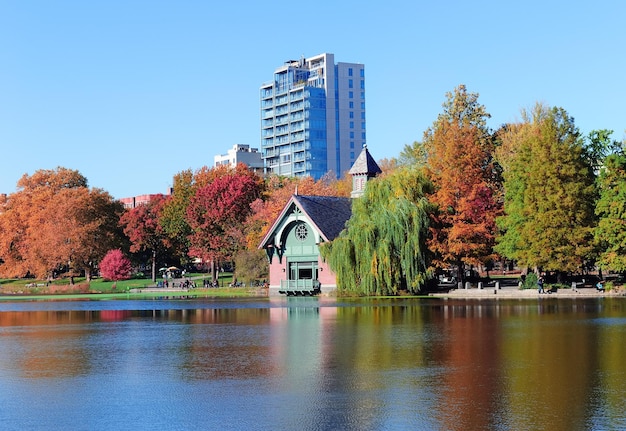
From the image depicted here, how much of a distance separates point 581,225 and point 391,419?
162ft

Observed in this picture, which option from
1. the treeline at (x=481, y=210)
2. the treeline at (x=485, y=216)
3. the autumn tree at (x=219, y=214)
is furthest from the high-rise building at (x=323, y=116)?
the treeline at (x=485, y=216)

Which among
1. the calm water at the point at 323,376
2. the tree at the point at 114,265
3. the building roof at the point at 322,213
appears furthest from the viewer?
the tree at the point at 114,265

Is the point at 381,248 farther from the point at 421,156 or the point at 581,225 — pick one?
the point at 421,156

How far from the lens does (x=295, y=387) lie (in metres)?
17.6

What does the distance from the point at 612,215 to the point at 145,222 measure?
57.8m

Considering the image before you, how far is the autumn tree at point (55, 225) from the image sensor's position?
97.4 metres

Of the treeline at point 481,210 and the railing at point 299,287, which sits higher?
the treeline at point 481,210

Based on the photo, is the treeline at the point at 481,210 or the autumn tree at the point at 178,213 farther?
the autumn tree at the point at 178,213

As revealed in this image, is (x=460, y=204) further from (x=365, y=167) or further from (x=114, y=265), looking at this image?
(x=114, y=265)

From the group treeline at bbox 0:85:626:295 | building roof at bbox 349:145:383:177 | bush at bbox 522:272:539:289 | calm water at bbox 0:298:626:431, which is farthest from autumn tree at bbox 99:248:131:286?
calm water at bbox 0:298:626:431

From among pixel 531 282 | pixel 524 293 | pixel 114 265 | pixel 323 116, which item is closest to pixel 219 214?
pixel 114 265

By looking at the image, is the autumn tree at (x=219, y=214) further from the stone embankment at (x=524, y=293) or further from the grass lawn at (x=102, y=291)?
the stone embankment at (x=524, y=293)

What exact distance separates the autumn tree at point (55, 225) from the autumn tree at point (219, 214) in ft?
49.6

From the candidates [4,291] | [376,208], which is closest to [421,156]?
[376,208]
